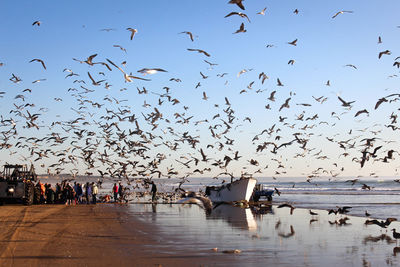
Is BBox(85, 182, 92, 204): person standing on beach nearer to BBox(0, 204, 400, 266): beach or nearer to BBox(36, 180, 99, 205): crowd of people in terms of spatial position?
BBox(36, 180, 99, 205): crowd of people

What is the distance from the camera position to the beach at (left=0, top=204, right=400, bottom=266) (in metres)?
12.1

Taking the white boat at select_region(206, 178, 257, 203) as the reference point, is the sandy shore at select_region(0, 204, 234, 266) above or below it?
below

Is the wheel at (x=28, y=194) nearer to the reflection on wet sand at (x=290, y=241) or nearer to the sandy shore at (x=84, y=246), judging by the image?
the sandy shore at (x=84, y=246)

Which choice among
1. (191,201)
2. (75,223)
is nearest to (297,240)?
(75,223)

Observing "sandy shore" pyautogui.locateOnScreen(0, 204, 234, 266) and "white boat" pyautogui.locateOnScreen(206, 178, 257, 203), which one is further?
"white boat" pyautogui.locateOnScreen(206, 178, 257, 203)

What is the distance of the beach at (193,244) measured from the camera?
12.1 meters

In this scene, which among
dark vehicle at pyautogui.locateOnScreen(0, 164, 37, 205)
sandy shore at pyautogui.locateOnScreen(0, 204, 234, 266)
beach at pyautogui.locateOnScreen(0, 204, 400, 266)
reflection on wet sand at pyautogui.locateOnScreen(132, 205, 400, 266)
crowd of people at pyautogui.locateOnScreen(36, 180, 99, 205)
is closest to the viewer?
sandy shore at pyautogui.locateOnScreen(0, 204, 234, 266)

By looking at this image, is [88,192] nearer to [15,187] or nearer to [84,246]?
[15,187]

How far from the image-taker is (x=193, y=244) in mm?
15133

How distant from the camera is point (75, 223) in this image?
22156mm

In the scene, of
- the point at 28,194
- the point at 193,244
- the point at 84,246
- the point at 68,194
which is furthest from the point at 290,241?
the point at 68,194

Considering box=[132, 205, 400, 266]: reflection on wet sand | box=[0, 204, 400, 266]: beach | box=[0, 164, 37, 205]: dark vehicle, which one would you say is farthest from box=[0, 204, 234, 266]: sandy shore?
box=[0, 164, 37, 205]: dark vehicle

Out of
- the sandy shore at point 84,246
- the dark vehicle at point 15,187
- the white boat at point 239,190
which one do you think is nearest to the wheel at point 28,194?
the dark vehicle at point 15,187

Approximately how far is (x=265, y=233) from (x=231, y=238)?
2231mm
